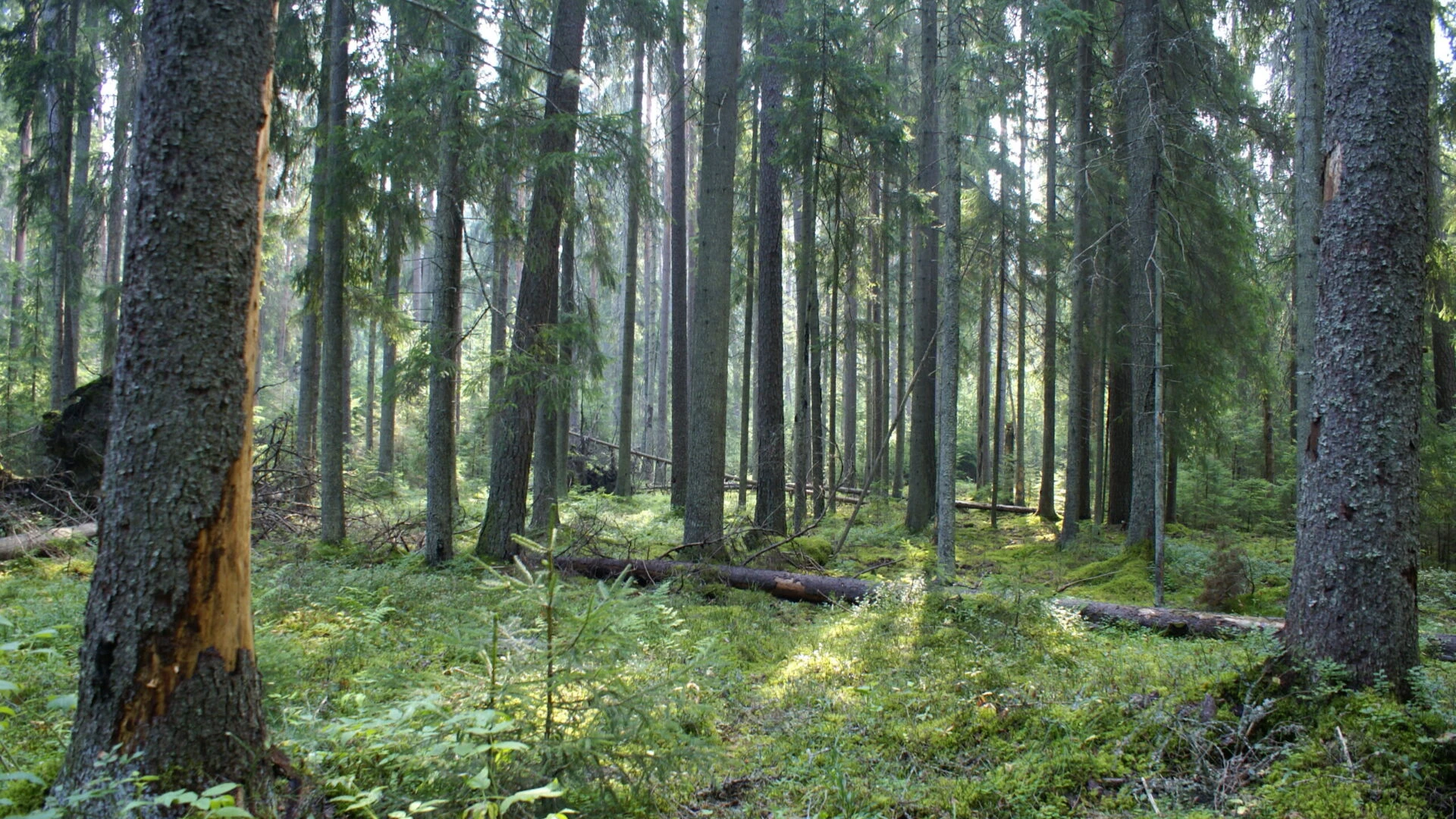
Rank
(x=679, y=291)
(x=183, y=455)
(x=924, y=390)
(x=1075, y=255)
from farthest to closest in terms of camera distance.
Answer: (x=679, y=291) < (x=924, y=390) < (x=1075, y=255) < (x=183, y=455)

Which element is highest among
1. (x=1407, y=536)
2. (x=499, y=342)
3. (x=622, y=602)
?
(x=499, y=342)

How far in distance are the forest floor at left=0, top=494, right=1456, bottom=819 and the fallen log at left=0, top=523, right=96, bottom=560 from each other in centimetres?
201

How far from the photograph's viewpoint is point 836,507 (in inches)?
730

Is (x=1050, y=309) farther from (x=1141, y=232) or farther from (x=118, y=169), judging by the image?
(x=118, y=169)

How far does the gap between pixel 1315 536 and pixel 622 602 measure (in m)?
3.60

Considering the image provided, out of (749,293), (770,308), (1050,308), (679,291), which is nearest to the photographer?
(770,308)

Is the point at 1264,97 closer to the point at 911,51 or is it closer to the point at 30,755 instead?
the point at 911,51

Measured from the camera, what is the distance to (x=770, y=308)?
11555 millimetres

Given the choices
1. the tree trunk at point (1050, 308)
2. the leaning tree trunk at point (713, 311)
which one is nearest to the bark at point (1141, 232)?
the tree trunk at point (1050, 308)

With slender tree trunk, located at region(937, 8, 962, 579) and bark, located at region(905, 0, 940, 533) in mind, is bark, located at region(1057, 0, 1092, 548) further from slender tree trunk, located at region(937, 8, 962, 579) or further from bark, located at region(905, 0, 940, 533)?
slender tree trunk, located at region(937, 8, 962, 579)

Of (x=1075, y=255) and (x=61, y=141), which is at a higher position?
(x=61, y=141)

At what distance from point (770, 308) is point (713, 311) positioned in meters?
2.37

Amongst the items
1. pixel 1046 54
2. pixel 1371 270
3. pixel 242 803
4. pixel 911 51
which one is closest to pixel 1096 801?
pixel 1371 270

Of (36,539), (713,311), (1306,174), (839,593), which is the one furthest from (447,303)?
(1306,174)
